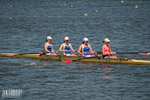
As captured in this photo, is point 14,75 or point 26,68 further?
point 26,68

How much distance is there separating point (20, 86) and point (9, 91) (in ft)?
4.27

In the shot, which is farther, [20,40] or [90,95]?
[20,40]

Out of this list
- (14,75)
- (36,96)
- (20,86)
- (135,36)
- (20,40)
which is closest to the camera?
(36,96)

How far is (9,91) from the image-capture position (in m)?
26.7

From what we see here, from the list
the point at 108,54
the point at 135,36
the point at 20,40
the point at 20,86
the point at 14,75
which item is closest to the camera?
the point at 20,86

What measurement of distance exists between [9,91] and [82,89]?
4207 millimetres

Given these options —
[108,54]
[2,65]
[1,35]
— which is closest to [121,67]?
[108,54]

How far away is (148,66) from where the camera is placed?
33219 mm

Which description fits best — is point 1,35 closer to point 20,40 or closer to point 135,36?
point 20,40

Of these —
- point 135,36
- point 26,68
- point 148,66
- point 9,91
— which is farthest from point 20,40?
point 9,91

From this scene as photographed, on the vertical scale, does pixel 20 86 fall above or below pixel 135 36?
below

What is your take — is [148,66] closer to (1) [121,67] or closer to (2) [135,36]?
(1) [121,67]

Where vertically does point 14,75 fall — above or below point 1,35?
below

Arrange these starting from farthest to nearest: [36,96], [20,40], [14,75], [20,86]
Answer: [20,40] < [14,75] < [20,86] < [36,96]
